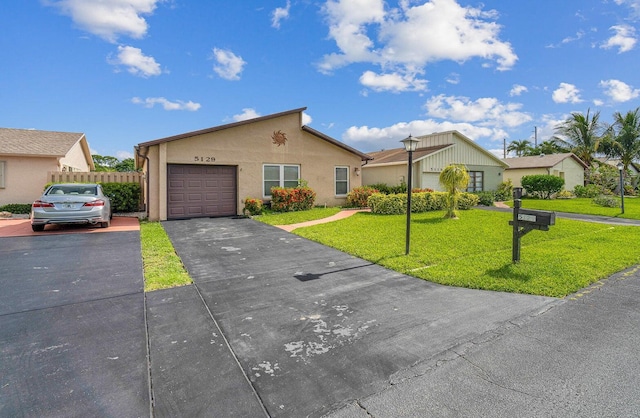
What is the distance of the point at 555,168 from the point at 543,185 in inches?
182

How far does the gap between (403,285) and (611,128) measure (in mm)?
40065

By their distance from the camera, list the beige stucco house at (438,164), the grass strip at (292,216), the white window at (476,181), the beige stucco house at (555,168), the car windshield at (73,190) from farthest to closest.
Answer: the beige stucco house at (555,168), the white window at (476,181), the beige stucco house at (438,164), the grass strip at (292,216), the car windshield at (73,190)

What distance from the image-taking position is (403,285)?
5113 millimetres

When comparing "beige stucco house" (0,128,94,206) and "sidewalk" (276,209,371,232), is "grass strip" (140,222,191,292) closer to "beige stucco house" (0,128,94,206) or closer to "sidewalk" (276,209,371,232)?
"sidewalk" (276,209,371,232)

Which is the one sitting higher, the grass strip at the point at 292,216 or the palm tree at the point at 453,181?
the palm tree at the point at 453,181

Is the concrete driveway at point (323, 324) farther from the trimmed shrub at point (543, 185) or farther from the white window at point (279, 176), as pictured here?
the trimmed shrub at point (543, 185)

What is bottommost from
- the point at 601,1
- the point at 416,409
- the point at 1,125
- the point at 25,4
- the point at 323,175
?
the point at 416,409

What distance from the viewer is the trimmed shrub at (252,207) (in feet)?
44.5

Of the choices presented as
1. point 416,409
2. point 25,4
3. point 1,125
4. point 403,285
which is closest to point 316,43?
point 25,4

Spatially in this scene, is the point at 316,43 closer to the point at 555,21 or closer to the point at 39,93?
the point at 555,21

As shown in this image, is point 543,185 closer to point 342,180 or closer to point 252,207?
point 342,180

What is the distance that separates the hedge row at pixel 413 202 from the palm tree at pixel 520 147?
1480 inches

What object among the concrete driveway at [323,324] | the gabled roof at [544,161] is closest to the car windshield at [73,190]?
the concrete driveway at [323,324]

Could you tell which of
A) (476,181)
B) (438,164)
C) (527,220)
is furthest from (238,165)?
(476,181)
